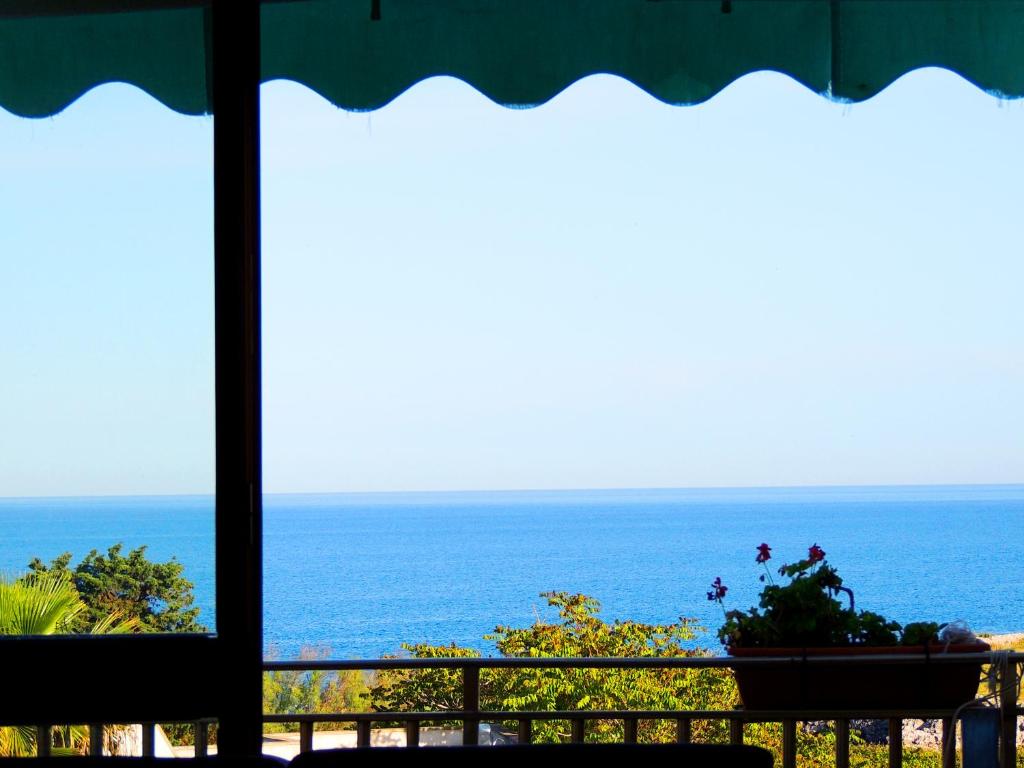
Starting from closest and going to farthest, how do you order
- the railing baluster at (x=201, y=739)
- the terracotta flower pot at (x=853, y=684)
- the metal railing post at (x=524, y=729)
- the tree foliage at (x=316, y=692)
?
the railing baluster at (x=201, y=739), the terracotta flower pot at (x=853, y=684), the metal railing post at (x=524, y=729), the tree foliage at (x=316, y=692)

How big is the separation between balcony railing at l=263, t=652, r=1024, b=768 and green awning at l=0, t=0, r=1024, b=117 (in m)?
1.03

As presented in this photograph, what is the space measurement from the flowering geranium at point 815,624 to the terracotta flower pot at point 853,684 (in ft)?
0.23

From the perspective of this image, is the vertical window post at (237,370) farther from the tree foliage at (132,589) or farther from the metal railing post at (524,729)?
the metal railing post at (524,729)

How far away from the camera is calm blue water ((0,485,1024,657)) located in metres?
35.9

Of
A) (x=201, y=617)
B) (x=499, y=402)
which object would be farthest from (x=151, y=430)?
(x=499, y=402)

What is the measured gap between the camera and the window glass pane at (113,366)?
1.72 meters

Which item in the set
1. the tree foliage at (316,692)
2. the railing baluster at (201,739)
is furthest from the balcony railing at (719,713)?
the tree foliage at (316,692)

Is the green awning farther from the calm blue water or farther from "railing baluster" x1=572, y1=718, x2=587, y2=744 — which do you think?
the calm blue water

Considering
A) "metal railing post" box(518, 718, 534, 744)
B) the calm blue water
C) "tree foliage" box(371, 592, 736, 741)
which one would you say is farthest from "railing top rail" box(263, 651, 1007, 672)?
the calm blue water

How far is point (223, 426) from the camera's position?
5.57 ft

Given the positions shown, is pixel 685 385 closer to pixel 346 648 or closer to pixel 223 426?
pixel 346 648

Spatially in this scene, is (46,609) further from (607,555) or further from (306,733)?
(607,555)

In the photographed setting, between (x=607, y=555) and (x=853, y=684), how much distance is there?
38912 mm

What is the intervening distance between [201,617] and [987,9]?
5.59ft
